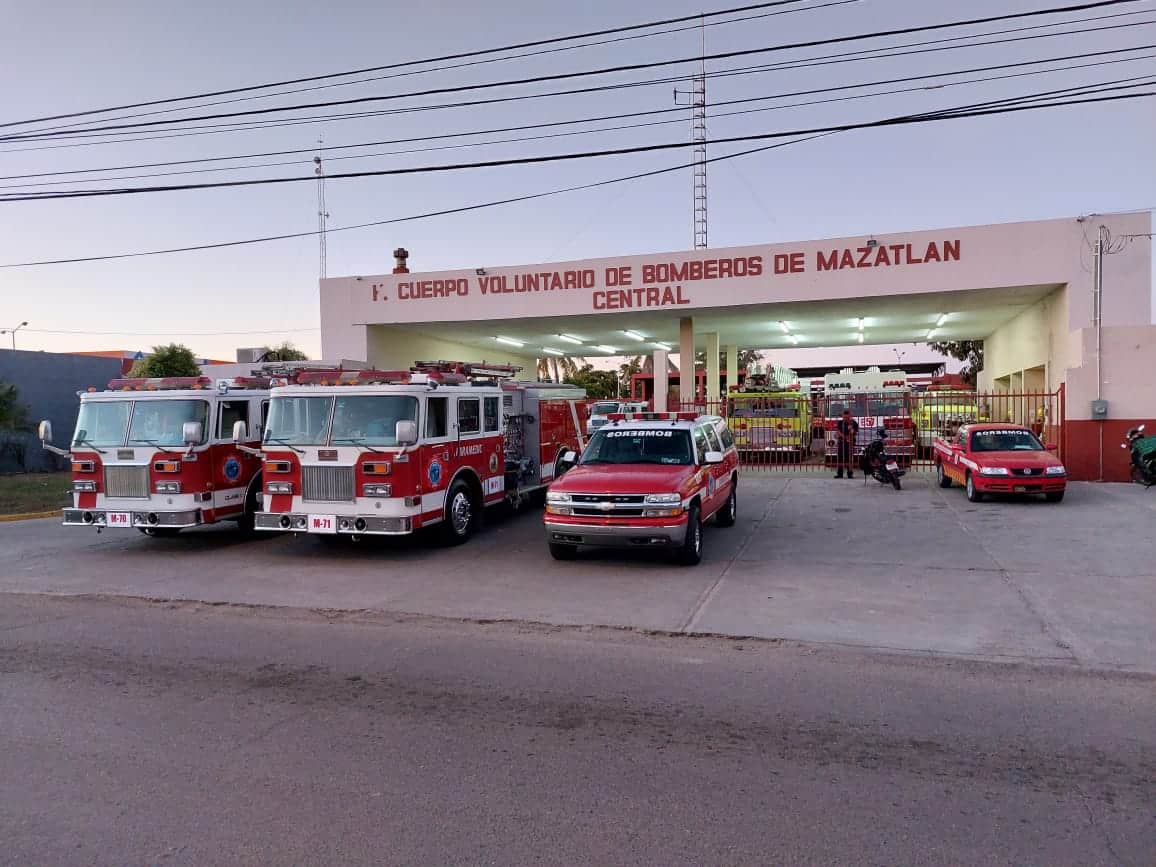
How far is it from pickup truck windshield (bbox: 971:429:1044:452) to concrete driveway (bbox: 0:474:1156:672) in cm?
150

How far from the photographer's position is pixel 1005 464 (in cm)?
1512

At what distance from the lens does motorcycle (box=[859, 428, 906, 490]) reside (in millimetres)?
17797

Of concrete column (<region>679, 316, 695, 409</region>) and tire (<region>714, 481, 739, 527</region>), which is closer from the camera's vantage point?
tire (<region>714, 481, 739, 527</region>)

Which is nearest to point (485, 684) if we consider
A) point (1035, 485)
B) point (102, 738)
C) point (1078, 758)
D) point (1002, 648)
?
point (102, 738)

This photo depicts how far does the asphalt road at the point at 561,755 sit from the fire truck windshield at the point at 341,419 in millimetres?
3943

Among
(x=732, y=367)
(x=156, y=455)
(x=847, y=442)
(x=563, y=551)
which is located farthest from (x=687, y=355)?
(x=156, y=455)

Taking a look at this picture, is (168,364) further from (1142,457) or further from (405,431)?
(1142,457)

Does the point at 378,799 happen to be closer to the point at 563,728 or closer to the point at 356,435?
the point at 563,728

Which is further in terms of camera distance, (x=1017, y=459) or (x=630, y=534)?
(x=1017, y=459)

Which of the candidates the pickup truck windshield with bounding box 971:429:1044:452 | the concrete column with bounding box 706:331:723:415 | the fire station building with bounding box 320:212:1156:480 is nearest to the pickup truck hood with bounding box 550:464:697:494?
the pickup truck windshield with bounding box 971:429:1044:452

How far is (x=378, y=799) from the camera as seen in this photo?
4270mm

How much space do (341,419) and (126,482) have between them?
335 centimetres

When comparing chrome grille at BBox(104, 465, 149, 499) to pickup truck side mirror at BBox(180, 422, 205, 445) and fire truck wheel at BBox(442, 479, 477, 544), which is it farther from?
fire truck wheel at BBox(442, 479, 477, 544)

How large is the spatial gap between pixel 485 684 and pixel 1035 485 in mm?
12517
